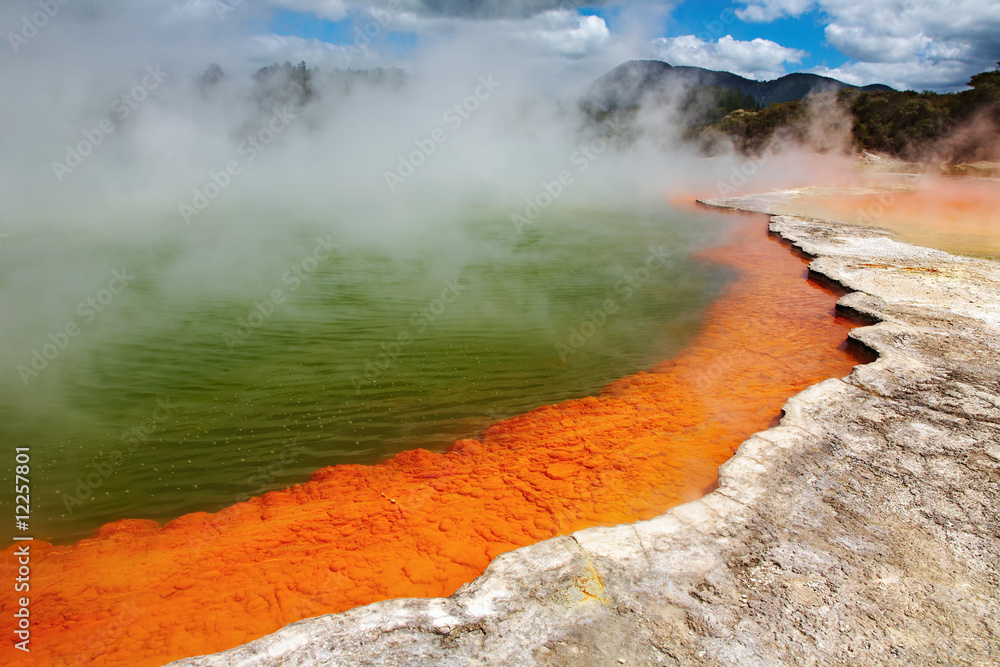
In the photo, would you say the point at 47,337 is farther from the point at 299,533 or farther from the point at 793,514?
the point at 793,514

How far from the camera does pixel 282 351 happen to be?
5441 millimetres

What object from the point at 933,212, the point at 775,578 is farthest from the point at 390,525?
the point at 933,212

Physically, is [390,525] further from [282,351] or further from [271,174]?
[271,174]

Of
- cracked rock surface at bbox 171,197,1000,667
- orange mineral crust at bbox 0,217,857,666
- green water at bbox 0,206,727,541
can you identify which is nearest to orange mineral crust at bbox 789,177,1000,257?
green water at bbox 0,206,727,541

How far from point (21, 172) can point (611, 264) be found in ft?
46.5

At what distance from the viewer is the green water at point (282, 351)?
3873mm

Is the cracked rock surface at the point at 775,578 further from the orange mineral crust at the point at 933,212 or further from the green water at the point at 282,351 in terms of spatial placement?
the orange mineral crust at the point at 933,212

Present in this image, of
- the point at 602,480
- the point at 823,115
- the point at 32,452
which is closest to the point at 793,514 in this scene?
the point at 602,480

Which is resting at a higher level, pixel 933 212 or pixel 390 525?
pixel 933 212

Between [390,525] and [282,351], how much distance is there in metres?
2.82

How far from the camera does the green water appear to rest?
387 centimetres

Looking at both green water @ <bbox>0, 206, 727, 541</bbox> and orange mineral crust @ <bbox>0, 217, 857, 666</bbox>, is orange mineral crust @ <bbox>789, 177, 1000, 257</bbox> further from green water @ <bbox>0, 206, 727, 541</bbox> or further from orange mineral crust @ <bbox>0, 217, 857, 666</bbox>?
orange mineral crust @ <bbox>0, 217, 857, 666</bbox>

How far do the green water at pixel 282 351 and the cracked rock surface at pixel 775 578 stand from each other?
75.3 inches

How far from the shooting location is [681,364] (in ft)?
17.4
